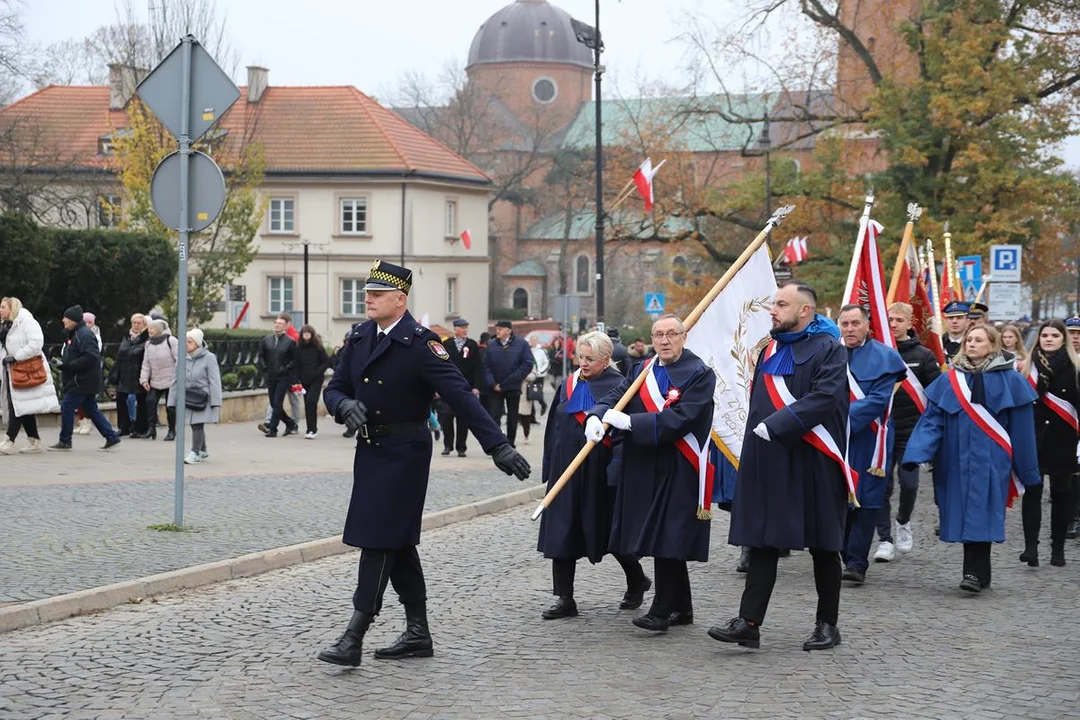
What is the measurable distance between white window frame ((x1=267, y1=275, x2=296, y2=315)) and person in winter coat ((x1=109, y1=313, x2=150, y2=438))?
37933 mm

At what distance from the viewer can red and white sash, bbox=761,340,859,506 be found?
24.4 feet

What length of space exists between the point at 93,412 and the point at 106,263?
311 inches

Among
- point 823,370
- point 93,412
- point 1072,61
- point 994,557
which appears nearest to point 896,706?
point 823,370

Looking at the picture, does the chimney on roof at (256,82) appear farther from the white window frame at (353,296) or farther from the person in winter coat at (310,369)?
the person in winter coat at (310,369)

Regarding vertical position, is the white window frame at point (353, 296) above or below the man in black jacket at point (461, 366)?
above

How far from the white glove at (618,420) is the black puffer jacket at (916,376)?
162 inches

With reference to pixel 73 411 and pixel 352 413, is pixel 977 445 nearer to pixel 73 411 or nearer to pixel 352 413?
pixel 352 413

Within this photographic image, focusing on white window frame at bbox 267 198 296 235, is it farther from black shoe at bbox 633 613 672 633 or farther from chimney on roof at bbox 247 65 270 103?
black shoe at bbox 633 613 672 633

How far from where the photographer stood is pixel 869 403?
9.52 m

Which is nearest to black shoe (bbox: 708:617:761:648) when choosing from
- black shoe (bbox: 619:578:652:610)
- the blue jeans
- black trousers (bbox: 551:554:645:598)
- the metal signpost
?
black trousers (bbox: 551:554:645:598)

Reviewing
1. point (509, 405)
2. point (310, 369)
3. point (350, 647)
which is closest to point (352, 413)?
point (350, 647)

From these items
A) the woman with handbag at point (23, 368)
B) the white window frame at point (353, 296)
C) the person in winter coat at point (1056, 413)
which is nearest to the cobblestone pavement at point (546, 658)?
the person in winter coat at point (1056, 413)

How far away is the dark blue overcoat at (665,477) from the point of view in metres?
→ 7.79

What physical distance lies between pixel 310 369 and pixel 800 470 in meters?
15.3
